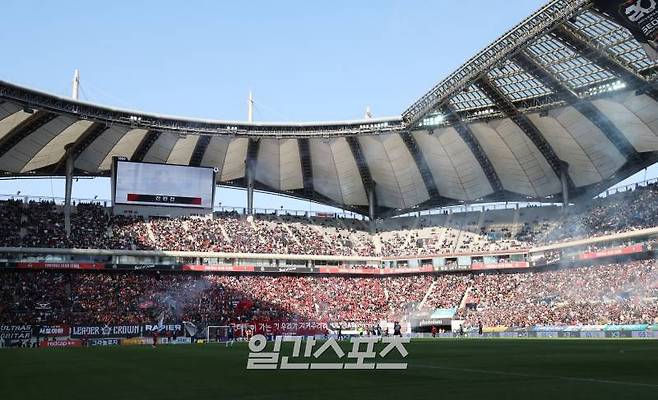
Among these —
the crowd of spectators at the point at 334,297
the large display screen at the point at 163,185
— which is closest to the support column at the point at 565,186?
the crowd of spectators at the point at 334,297

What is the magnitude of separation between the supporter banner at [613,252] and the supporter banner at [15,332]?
2223 inches

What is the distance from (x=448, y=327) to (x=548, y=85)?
3042 centimetres

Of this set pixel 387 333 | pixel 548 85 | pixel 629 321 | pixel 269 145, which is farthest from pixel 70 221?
A: pixel 629 321

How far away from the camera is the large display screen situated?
72.9 meters

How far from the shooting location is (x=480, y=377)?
61.7 ft

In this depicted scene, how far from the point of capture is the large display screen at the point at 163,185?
72.9 m

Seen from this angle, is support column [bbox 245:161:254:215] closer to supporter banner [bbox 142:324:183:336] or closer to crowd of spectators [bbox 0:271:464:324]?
crowd of spectators [bbox 0:271:464:324]

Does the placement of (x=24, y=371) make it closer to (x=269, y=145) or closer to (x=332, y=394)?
(x=332, y=394)

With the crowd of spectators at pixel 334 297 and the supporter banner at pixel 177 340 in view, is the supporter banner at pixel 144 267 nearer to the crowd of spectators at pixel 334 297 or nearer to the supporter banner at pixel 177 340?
the crowd of spectators at pixel 334 297

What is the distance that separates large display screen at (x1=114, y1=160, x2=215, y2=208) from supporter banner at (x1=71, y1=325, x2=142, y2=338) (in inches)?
573

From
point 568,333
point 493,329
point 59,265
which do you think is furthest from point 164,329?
point 568,333

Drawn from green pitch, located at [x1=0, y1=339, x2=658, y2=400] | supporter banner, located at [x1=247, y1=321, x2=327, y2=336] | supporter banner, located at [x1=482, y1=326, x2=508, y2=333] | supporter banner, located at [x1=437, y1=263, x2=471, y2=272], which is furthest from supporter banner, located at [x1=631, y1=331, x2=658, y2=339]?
supporter banner, located at [x1=247, y1=321, x2=327, y2=336]

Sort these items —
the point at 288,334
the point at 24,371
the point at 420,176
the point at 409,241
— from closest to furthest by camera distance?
1. the point at 24,371
2. the point at 288,334
3. the point at 420,176
4. the point at 409,241

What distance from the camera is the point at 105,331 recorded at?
64875mm
